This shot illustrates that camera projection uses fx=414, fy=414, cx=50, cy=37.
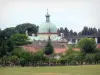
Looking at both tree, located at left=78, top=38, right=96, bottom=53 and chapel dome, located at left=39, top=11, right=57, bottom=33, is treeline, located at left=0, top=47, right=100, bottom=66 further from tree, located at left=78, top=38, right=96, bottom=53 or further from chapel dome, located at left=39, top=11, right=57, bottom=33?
chapel dome, located at left=39, top=11, right=57, bottom=33

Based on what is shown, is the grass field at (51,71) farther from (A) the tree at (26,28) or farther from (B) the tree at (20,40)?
(A) the tree at (26,28)

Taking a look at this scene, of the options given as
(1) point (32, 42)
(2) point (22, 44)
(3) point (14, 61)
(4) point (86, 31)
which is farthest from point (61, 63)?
(4) point (86, 31)

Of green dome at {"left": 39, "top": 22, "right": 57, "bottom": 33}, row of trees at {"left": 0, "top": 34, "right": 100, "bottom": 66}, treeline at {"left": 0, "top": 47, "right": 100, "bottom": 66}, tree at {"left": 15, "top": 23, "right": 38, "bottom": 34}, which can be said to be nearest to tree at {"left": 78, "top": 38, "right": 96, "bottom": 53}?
row of trees at {"left": 0, "top": 34, "right": 100, "bottom": 66}

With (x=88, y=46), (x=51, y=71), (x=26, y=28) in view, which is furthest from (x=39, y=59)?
(x=26, y=28)

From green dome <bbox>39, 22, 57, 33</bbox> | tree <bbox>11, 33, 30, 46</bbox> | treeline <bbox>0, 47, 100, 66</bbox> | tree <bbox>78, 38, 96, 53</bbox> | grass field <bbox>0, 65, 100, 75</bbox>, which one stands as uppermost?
green dome <bbox>39, 22, 57, 33</bbox>

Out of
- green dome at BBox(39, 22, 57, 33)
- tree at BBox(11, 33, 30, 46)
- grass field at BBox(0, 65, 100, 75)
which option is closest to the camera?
grass field at BBox(0, 65, 100, 75)

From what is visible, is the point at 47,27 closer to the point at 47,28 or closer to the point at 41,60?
the point at 47,28

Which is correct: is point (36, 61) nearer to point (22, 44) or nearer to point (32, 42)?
point (22, 44)

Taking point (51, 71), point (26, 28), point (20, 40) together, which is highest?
point (26, 28)

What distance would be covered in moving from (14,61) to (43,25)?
984 inches

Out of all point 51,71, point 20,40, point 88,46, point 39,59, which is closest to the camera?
point 51,71

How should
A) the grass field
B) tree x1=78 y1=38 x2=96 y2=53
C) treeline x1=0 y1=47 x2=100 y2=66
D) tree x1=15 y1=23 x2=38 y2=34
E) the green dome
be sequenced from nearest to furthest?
1. the grass field
2. treeline x1=0 y1=47 x2=100 y2=66
3. tree x1=78 y1=38 x2=96 y2=53
4. the green dome
5. tree x1=15 y1=23 x2=38 y2=34

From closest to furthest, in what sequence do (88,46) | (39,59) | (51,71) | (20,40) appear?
(51,71) < (39,59) < (88,46) < (20,40)

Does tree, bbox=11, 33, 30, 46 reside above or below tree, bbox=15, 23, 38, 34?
below
